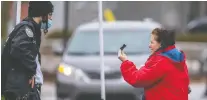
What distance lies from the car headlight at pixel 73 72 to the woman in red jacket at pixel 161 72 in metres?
5.04

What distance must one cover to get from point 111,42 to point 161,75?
19.4ft

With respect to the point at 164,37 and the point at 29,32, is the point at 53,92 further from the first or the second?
the point at 164,37

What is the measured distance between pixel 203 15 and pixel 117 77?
92.7ft

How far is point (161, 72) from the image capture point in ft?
19.3

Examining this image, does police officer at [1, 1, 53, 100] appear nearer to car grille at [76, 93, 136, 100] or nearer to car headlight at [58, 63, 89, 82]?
car grille at [76, 93, 136, 100]

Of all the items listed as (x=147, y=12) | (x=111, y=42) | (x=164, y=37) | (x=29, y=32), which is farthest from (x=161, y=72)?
(x=147, y=12)

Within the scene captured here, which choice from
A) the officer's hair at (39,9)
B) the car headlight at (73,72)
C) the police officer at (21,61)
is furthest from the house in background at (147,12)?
the police officer at (21,61)

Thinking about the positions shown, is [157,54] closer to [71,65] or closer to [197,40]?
[71,65]

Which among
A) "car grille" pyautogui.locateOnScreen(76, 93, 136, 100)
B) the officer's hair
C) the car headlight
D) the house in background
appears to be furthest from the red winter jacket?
the house in background

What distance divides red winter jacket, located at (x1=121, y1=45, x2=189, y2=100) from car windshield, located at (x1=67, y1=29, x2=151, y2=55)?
214 inches

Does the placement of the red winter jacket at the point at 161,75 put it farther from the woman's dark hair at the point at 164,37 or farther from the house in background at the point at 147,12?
the house in background at the point at 147,12

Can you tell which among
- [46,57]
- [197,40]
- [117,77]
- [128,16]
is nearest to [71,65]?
[117,77]

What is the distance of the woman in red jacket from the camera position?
589cm

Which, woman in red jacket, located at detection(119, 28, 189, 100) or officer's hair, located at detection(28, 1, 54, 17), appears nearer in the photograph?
woman in red jacket, located at detection(119, 28, 189, 100)
